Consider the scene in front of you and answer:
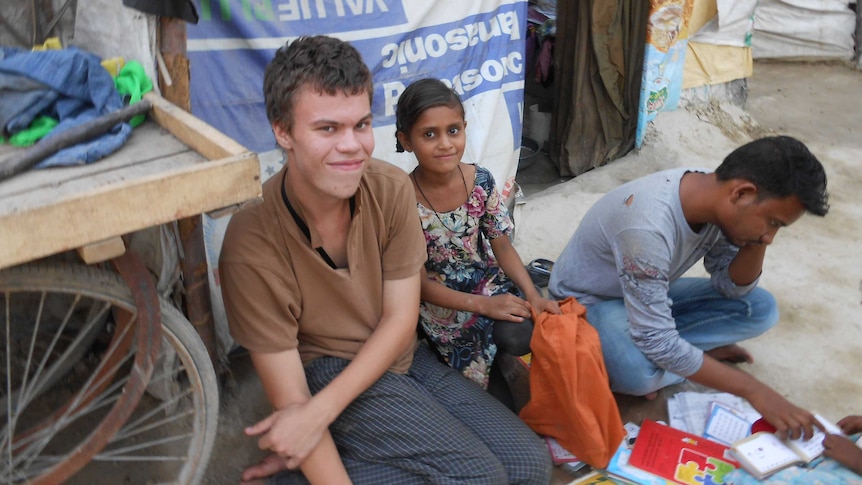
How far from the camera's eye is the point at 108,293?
5.16 feet

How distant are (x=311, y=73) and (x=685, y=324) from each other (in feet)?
5.76

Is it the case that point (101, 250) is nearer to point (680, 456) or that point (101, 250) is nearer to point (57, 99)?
point (57, 99)

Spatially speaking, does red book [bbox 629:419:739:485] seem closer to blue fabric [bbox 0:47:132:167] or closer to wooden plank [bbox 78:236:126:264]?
wooden plank [bbox 78:236:126:264]

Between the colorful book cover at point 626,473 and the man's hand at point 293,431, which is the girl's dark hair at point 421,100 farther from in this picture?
the colorful book cover at point 626,473

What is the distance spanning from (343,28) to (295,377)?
4.94 ft

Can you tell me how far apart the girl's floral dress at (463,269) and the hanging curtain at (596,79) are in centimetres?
256

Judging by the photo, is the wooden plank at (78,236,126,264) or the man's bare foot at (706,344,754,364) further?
the man's bare foot at (706,344,754,364)

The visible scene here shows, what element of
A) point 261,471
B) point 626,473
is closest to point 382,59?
point 261,471

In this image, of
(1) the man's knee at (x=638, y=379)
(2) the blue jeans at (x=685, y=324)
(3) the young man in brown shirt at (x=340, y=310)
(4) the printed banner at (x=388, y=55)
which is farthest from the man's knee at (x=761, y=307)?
(4) the printed banner at (x=388, y=55)

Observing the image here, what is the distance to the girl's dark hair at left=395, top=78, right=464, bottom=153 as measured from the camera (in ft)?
7.06

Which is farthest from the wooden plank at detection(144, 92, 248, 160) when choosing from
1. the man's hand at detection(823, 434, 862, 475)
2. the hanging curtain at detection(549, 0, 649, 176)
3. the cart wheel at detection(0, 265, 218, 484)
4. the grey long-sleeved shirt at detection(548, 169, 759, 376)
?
the hanging curtain at detection(549, 0, 649, 176)

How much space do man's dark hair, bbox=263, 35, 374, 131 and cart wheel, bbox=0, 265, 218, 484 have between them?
57 centimetres

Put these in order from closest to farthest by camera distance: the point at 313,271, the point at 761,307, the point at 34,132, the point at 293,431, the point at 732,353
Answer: the point at 34,132 < the point at 293,431 < the point at 313,271 < the point at 761,307 < the point at 732,353

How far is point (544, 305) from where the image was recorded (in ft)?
7.33
